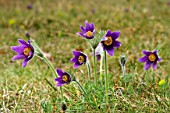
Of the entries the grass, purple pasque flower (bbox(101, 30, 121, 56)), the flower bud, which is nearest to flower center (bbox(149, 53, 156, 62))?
the grass

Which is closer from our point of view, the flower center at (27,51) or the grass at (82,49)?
the flower center at (27,51)

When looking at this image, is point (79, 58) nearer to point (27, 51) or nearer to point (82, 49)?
point (27, 51)

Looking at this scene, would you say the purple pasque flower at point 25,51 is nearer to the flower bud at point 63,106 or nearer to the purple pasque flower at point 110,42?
the flower bud at point 63,106

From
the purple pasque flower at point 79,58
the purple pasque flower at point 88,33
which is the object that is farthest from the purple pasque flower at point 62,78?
the purple pasque flower at point 88,33

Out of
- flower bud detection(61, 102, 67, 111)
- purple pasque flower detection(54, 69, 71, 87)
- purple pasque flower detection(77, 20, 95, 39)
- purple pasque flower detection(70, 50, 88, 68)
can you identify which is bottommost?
flower bud detection(61, 102, 67, 111)

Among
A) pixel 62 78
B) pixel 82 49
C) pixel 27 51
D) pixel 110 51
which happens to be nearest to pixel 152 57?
pixel 110 51

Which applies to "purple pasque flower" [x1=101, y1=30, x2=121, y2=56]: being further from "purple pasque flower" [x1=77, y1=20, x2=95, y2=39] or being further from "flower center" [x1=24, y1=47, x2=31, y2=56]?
"flower center" [x1=24, y1=47, x2=31, y2=56]

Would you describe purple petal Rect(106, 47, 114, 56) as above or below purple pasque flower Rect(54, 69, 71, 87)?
above

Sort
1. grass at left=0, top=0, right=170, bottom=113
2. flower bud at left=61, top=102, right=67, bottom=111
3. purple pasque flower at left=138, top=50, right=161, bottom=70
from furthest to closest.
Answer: purple pasque flower at left=138, top=50, right=161, bottom=70
grass at left=0, top=0, right=170, bottom=113
flower bud at left=61, top=102, right=67, bottom=111

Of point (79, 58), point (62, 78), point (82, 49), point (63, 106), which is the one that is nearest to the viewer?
point (63, 106)

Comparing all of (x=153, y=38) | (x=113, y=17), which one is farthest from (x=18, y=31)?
(x=153, y=38)
